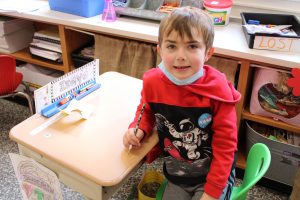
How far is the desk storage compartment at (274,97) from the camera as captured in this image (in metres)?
1.48

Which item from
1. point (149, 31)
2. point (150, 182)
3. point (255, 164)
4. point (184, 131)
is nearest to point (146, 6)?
point (149, 31)

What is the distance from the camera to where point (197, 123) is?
968mm

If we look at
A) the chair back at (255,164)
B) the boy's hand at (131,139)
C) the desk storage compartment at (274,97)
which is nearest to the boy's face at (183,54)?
the boy's hand at (131,139)

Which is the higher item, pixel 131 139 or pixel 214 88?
pixel 214 88

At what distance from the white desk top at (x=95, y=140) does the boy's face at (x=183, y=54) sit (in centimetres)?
27

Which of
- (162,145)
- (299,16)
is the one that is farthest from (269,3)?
(162,145)

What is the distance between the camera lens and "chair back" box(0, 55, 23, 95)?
5.53 ft

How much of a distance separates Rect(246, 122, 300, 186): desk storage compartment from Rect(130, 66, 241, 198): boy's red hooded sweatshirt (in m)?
0.67

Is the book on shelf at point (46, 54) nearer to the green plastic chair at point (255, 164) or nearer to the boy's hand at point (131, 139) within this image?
the boy's hand at point (131, 139)

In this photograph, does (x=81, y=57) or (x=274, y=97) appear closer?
(x=274, y=97)

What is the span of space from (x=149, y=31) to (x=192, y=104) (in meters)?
0.83

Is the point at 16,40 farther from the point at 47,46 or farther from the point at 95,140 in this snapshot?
the point at 95,140

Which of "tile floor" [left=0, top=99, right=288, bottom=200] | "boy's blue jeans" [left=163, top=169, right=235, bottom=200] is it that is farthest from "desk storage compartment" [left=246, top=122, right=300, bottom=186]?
"boy's blue jeans" [left=163, top=169, right=235, bottom=200]

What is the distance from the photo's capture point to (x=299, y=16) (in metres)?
1.71
